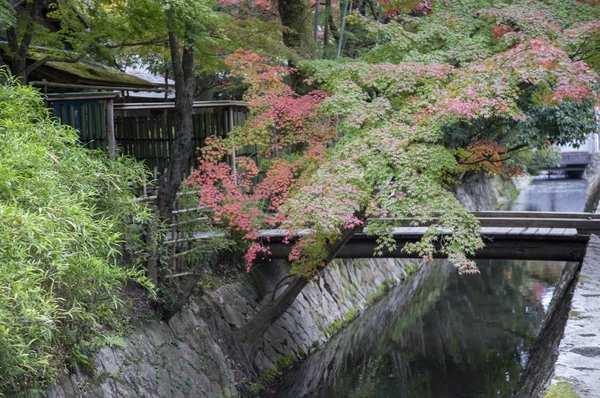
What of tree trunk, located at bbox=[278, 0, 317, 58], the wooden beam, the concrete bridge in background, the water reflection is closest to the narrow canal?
the water reflection

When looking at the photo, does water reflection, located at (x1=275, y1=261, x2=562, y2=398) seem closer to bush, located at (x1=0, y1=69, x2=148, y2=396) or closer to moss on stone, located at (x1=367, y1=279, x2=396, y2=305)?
moss on stone, located at (x1=367, y1=279, x2=396, y2=305)

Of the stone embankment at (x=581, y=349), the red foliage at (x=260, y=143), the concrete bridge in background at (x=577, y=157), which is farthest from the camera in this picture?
the concrete bridge in background at (x=577, y=157)

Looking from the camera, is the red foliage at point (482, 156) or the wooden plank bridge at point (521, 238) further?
the red foliage at point (482, 156)

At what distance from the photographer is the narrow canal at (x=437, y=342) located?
11992 millimetres

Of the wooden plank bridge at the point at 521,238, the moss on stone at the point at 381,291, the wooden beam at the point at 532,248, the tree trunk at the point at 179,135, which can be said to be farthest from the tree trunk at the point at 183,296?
the moss on stone at the point at 381,291

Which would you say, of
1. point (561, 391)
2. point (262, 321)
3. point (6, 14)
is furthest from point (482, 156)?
point (561, 391)

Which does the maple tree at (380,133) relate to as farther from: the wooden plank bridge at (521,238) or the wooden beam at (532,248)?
the wooden beam at (532,248)

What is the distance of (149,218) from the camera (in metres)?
9.16

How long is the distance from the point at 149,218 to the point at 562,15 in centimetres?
783

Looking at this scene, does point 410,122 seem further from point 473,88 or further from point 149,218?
point 149,218

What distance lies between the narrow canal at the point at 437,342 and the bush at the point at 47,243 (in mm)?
4838

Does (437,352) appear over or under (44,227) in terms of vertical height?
under

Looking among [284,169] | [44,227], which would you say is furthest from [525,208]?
[44,227]

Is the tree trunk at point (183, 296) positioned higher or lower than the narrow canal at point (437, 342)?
higher
